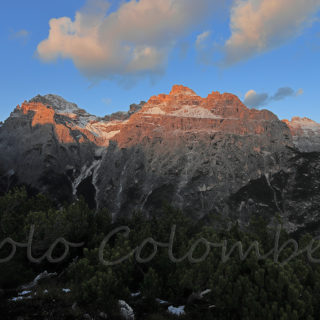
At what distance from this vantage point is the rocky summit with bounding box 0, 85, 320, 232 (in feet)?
504

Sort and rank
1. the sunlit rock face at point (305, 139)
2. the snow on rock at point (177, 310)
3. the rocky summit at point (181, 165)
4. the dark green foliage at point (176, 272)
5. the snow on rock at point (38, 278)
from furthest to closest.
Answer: the sunlit rock face at point (305, 139) → the rocky summit at point (181, 165) → the snow on rock at point (38, 278) → the snow on rock at point (177, 310) → the dark green foliage at point (176, 272)

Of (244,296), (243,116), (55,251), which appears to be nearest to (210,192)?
(243,116)

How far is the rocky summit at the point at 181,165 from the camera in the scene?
504 ft

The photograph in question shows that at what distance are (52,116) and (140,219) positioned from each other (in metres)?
173

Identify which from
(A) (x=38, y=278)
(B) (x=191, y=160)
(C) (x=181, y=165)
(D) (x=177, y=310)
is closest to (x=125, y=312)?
(D) (x=177, y=310)

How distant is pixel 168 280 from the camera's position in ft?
80.9

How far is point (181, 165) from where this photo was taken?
173 meters

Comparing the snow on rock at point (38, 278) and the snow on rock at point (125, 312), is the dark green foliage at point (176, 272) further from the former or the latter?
the snow on rock at point (38, 278)

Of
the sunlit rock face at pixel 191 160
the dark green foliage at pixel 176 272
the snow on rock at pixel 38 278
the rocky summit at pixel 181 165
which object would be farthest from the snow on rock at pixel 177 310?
the sunlit rock face at pixel 191 160

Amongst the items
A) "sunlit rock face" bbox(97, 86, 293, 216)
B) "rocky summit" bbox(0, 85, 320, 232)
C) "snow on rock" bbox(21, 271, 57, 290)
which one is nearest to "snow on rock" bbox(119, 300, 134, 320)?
"snow on rock" bbox(21, 271, 57, 290)

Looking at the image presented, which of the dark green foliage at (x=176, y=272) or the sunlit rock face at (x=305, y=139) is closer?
the dark green foliage at (x=176, y=272)

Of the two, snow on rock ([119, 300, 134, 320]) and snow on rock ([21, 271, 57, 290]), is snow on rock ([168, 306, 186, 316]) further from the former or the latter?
snow on rock ([21, 271, 57, 290])

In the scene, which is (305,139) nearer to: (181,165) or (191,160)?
(191,160)

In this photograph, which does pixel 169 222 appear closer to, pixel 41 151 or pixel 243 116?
pixel 41 151
